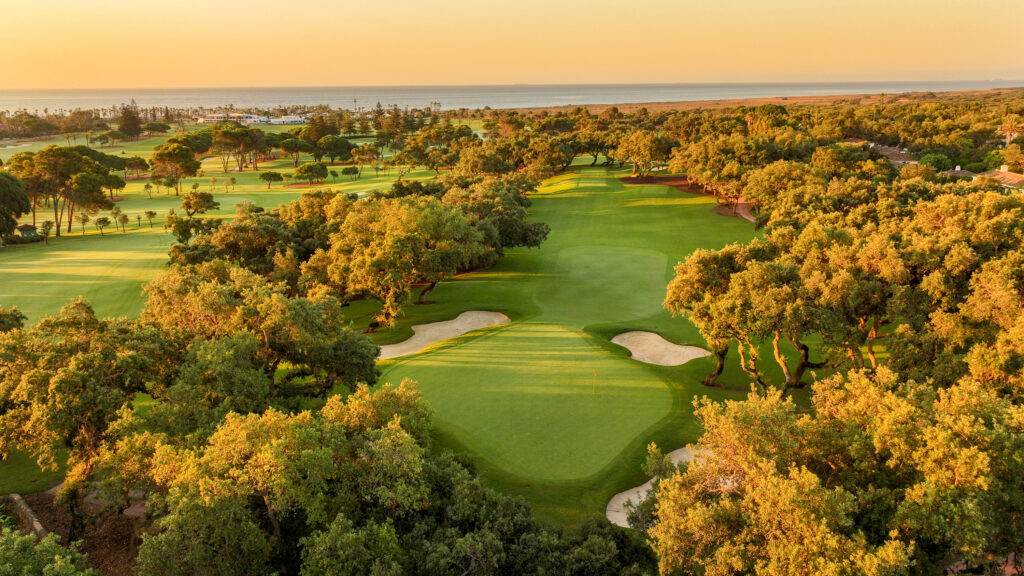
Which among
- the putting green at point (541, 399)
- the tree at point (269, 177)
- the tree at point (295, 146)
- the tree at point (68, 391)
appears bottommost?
the putting green at point (541, 399)

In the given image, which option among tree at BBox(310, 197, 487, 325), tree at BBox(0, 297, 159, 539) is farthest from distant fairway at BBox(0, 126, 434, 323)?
tree at BBox(0, 297, 159, 539)

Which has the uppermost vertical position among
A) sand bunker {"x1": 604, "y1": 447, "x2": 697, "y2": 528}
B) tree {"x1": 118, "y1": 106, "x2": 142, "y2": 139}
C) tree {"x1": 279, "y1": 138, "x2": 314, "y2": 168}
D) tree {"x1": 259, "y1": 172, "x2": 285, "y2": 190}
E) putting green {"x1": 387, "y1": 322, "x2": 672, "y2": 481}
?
tree {"x1": 118, "y1": 106, "x2": 142, "y2": 139}

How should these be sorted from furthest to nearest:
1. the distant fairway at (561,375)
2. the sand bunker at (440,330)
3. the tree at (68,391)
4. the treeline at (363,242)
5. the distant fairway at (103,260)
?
the distant fairway at (103,260)
the sand bunker at (440,330)
the treeline at (363,242)
the distant fairway at (561,375)
the tree at (68,391)

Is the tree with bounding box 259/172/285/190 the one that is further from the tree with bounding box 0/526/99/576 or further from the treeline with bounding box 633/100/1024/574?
Result: the tree with bounding box 0/526/99/576

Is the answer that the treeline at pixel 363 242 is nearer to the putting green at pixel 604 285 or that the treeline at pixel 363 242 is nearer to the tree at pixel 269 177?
the putting green at pixel 604 285

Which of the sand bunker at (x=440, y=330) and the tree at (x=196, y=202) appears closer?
the sand bunker at (x=440, y=330)

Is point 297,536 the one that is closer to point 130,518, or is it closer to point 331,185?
point 130,518

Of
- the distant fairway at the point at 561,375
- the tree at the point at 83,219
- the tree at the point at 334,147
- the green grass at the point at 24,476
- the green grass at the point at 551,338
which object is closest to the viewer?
the green grass at the point at 24,476

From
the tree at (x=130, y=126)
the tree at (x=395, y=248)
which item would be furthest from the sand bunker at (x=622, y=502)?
the tree at (x=130, y=126)
